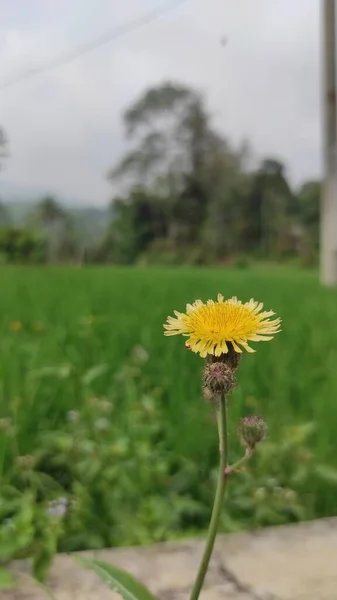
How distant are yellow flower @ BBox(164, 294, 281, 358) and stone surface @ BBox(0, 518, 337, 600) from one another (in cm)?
49

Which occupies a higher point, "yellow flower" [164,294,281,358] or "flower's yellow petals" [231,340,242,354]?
"yellow flower" [164,294,281,358]

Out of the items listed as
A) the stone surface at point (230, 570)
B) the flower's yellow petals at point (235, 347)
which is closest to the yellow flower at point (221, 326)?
the flower's yellow petals at point (235, 347)

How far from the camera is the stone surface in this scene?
808mm

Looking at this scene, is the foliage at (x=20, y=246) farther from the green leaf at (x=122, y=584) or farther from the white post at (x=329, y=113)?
the green leaf at (x=122, y=584)

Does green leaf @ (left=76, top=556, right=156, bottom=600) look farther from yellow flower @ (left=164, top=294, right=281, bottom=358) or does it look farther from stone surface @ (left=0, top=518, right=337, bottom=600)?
stone surface @ (left=0, top=518, right=337, bottom=600)

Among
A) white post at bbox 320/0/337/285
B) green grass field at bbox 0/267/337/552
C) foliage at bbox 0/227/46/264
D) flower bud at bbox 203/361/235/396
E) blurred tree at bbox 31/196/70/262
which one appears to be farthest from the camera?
blurred tree at bbox 31/196/70/262

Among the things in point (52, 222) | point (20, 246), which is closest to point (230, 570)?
point (20, 246)

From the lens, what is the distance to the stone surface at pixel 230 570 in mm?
808

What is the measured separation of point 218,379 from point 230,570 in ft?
1.77

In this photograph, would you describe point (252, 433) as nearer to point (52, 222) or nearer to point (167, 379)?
point (167, 379)

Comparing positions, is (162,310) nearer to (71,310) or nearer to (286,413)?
(71,310)

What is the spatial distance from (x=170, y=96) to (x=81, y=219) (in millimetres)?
2736

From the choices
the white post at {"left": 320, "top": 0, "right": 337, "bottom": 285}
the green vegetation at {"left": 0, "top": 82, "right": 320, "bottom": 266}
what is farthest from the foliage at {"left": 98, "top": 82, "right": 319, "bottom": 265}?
the white post at {"left": 320, "top": 0, "right": 337, "bottom": 285}

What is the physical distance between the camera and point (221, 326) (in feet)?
1.39
